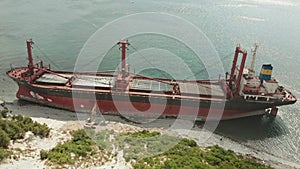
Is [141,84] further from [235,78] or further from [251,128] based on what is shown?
[251,128]

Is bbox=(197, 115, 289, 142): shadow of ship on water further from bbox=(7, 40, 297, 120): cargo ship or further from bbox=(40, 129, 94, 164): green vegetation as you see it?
bbox=(40, 129, 94, 164): green vegetation

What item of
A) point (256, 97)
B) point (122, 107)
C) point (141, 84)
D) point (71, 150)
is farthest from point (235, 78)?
point (71, 150)

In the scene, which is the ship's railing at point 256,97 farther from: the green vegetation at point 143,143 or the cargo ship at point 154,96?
the green vegetation at point 143,143

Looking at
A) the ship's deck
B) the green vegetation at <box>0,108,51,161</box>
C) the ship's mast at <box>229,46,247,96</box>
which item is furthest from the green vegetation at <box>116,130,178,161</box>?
the ship's mast at <box>229,46,247,96</box>

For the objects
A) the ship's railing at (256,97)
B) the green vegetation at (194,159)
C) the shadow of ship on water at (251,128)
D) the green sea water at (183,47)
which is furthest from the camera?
the green sea water at (183,47)

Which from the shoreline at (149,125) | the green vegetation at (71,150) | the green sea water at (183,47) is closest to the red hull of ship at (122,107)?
the shoreline at (149,125)

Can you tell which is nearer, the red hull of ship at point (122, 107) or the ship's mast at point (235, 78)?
the ship's mast at point (235, 78)
